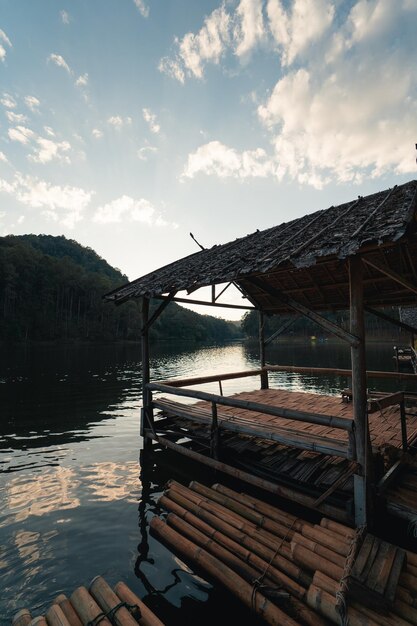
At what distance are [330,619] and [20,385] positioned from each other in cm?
2477

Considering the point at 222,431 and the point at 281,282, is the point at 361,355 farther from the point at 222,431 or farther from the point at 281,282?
the point at 281,282

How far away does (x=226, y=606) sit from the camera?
394cm

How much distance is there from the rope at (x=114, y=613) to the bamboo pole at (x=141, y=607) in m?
0.04

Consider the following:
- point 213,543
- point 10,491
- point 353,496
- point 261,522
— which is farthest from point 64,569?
point 353,496

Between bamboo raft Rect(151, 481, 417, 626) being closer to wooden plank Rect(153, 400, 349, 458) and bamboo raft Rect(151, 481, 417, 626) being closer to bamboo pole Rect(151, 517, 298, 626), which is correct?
bamboo pole Rect(151, 517, 298, 626)

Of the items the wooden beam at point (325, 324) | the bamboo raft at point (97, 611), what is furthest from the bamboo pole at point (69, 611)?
the wooden beam at point (325, 324)

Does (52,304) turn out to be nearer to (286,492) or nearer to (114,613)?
(286,492)

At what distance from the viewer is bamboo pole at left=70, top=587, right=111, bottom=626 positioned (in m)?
3.20

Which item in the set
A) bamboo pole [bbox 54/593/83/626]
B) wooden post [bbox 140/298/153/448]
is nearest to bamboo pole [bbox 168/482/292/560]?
bamboo pole [bbox 54/593/83/626]

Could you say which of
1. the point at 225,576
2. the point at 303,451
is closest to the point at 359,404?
the point at 303,451

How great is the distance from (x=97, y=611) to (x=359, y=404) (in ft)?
14.3

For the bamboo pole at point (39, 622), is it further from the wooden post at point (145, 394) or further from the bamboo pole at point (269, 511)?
the wooden post at point (145, 394)

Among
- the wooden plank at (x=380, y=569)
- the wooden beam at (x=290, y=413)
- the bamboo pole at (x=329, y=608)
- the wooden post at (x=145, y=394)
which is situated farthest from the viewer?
the wooden post at (x=145, y=394)

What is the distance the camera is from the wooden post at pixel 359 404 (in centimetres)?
455
